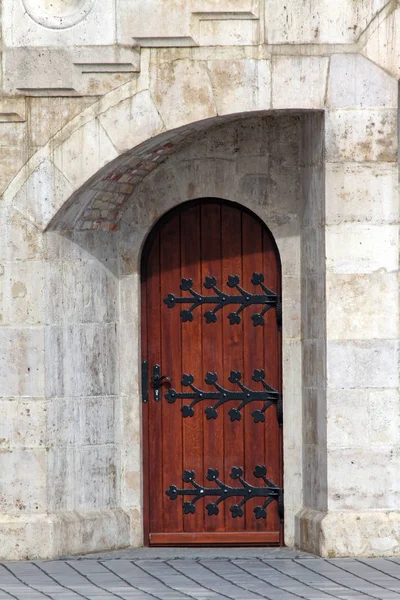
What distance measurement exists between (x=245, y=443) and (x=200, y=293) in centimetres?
111

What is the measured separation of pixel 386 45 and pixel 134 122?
170cm

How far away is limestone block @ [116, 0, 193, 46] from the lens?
10078mm

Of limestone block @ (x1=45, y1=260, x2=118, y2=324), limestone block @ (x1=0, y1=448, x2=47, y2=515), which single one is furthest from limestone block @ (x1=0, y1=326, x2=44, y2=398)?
limestone block @ (x1=0, y1=448, x2=47, y2=515)

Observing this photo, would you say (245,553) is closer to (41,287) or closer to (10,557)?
(10,557)

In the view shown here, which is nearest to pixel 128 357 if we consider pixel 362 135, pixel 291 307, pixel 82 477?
pixel 82 477

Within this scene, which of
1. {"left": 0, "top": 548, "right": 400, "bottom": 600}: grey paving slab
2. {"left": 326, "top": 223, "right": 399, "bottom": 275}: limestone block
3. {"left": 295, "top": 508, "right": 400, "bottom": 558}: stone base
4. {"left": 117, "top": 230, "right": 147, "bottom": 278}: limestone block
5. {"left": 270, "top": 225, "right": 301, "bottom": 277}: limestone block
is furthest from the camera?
{"left": 117, "top": 230, "right": 147, "bottom": 278}: limestone block

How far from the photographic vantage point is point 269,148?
431 inches

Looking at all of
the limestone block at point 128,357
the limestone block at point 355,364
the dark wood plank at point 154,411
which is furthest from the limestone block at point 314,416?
the limestone block at point 128,357

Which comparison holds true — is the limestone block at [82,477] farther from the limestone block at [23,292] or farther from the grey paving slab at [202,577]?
the limestone block at [23,292]

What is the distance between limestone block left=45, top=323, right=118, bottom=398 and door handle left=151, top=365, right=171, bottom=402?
0.28 meters

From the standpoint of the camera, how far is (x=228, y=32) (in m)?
10.1

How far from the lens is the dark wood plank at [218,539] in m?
11.0

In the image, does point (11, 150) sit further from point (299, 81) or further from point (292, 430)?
point (292, 430)

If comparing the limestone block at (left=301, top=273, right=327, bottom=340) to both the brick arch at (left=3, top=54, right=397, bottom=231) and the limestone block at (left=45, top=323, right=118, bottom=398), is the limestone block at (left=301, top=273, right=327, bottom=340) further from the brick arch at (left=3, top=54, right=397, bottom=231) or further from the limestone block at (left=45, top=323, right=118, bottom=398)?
the limestone block at (left=45, top=323, right=118, bottom=398)
